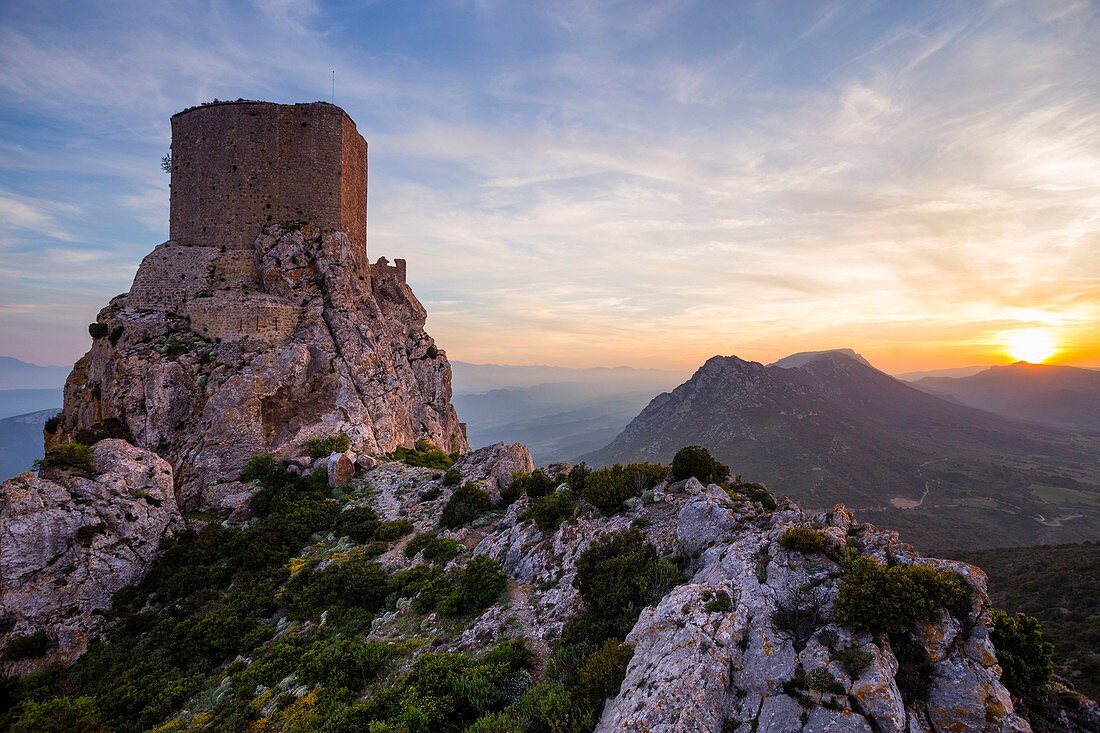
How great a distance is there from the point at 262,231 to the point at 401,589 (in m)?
30.2

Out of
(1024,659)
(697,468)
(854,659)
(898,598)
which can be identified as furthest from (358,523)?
(1024,659)

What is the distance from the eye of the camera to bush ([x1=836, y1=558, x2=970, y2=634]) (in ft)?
26.2

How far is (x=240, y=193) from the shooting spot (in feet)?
109

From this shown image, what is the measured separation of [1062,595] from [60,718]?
198ft

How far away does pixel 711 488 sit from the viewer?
15.3 meters

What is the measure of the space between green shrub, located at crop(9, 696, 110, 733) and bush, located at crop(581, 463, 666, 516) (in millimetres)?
14937

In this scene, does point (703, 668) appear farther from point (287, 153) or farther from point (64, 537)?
point (287, 153)

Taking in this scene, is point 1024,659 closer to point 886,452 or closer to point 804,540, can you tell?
point 804,540

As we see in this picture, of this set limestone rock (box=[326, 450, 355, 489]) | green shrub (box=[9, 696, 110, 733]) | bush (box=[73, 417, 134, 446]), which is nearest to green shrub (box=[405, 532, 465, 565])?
limestone rock (box=[326, 450, 355, 489])

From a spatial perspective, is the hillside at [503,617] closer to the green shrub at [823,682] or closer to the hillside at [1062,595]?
the green shrub at [823,682]

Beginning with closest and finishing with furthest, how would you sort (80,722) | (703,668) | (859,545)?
1. (703,668)
2. (859,545)
3. (80,722)

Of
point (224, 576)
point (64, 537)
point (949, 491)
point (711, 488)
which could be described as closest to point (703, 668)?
point (711, 488)

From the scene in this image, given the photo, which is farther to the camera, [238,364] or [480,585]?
[238,364]

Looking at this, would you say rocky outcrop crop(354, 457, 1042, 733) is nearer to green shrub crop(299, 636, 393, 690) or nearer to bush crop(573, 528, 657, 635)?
bush crop(573, 528, 657, 635)
